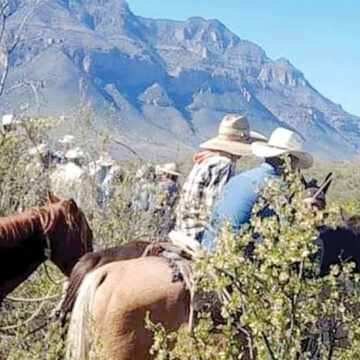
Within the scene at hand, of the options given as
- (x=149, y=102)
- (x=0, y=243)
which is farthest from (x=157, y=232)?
(x=149, y=102)

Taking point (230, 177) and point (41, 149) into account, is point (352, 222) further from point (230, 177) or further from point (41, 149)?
point (41, 149)

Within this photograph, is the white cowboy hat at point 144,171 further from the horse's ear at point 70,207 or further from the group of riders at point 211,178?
the horse's ear at point 70,207

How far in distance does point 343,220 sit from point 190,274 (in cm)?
135

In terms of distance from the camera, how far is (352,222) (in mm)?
6422

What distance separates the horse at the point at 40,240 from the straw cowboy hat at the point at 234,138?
1.04 m

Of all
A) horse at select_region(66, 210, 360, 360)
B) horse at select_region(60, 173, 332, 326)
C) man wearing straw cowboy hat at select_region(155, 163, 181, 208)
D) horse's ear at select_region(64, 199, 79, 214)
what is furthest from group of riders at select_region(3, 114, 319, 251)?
horse's ear at select_region(64, 199, 79, 214)

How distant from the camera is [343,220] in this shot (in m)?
6.29

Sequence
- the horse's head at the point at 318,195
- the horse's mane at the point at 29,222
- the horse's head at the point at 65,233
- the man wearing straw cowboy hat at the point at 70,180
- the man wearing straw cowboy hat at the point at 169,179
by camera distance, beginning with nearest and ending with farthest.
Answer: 1. the horse's head at the point at 318,195
2. the horse's mane at the point at 29,222
3. the horse's head at the point at 65,233
4. the man wearing straw cowboy hat at the point at 70,180
5. the man wearing straw cowboy hat at the point at 169,179

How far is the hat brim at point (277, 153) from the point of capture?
220 inches

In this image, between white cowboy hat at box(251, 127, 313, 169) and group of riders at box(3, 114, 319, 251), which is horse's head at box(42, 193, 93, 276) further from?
white cowboy hat at box(251, 127, 313, 169)

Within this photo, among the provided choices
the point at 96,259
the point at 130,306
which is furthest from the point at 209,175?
the point at 130,306

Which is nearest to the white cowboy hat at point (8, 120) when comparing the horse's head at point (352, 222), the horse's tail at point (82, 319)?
the horse's tail at point (82, 319)

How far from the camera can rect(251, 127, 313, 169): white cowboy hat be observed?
5637mm

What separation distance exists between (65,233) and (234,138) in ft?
4.54
